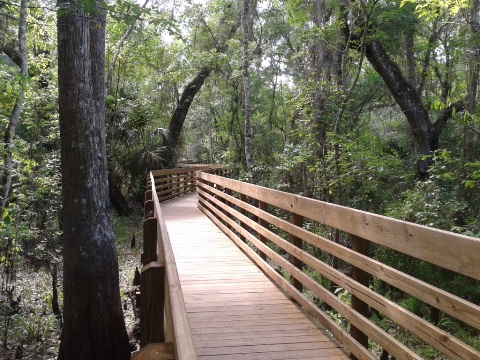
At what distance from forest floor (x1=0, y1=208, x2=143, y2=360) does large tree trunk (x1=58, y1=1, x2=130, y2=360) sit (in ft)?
5.07

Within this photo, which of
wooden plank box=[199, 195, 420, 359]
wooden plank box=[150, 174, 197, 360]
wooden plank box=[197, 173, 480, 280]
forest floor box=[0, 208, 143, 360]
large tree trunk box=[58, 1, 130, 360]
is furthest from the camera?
forest floor box=[0, 208, 143, 360]

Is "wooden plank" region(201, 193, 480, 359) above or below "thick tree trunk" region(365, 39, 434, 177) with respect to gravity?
below

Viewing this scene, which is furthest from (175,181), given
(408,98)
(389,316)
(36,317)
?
(389,316)

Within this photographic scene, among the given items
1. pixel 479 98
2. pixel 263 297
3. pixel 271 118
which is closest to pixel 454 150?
pixel 479 98

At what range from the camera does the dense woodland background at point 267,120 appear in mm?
8789

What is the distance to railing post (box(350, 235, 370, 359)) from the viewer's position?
136 inches

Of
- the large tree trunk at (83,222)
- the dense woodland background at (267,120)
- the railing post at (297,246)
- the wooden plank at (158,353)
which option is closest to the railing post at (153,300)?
the wooden plank at (158,353)

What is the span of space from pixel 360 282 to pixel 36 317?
8887 millimetres

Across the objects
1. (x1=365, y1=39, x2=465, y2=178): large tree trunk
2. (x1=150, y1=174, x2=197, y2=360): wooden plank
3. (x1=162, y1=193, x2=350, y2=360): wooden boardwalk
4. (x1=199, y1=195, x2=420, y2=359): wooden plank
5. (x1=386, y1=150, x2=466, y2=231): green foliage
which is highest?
(x1=365, y1=39, x2=465, y2=178): large tree trunk

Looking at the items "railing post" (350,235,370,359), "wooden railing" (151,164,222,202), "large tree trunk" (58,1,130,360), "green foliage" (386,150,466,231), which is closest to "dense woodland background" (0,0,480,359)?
"green foliage" (386,150,466,231)

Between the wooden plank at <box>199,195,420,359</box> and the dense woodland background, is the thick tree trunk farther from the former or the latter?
the wooden plank at <box>199,195,420,359</box>

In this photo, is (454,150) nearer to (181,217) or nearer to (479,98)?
(479,98)

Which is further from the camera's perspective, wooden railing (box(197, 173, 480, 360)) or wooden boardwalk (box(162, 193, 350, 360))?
wooden boardwalk (box(162, 193, 350, 360))

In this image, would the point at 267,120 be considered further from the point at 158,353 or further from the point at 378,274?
the point at 158,353
